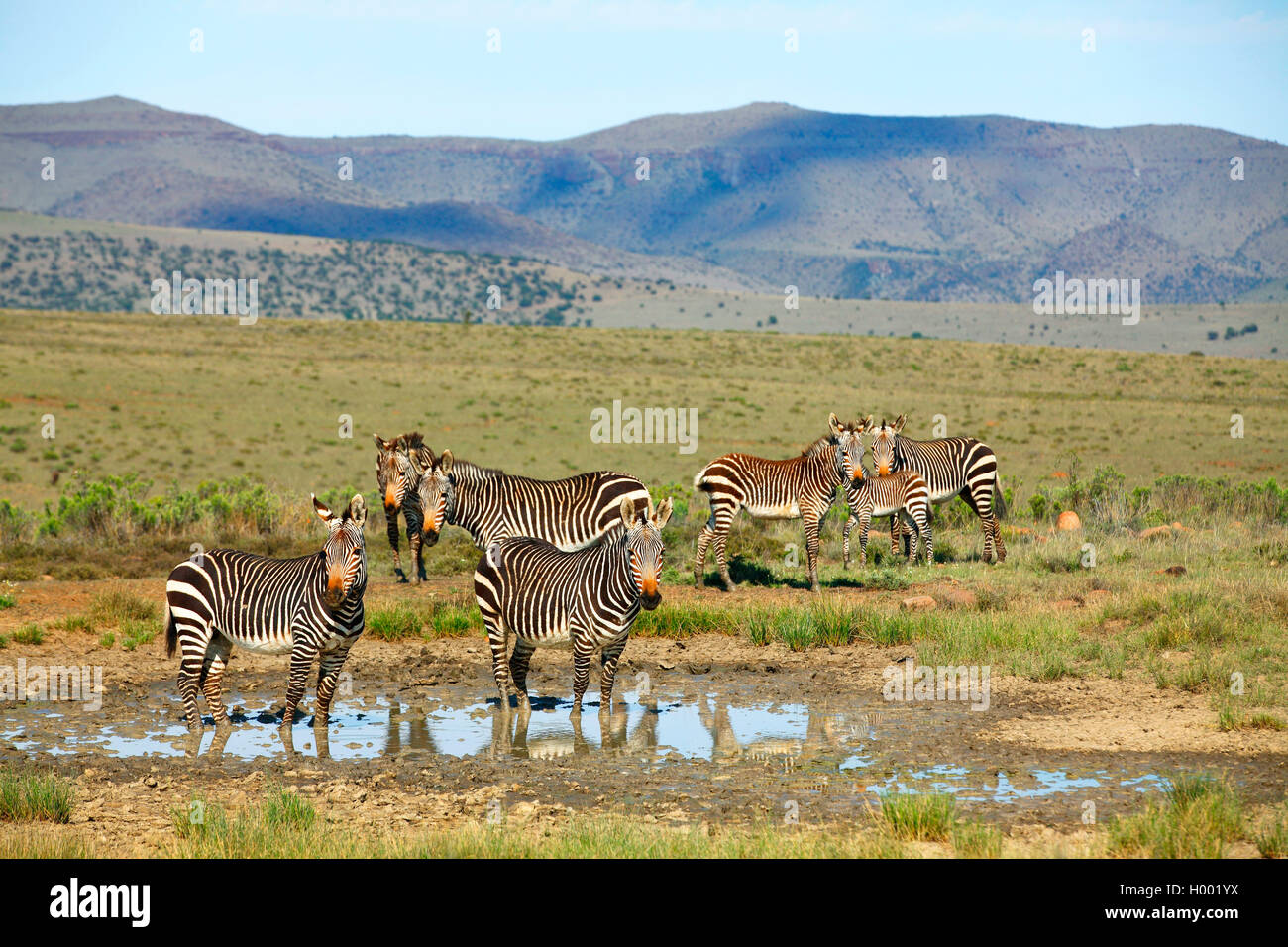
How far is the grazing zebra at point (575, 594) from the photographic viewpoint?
10.8 metres

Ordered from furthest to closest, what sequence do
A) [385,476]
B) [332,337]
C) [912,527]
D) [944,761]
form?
[332,337] < [912,527] < [385,476] < [944,761]

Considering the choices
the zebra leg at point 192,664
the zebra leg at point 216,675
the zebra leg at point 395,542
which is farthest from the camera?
the zebra leg at point 395,542

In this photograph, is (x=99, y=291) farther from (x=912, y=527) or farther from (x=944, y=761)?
(x=944, y=761)

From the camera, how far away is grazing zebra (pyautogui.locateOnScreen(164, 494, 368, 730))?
10.5 metres

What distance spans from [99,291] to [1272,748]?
143 metres

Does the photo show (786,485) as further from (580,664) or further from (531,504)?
(580,664)

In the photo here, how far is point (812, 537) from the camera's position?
17547 millimetres

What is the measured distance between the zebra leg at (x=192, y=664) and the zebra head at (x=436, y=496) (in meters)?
4.03

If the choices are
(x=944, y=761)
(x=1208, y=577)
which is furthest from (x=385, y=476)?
(x=1208, y=577)

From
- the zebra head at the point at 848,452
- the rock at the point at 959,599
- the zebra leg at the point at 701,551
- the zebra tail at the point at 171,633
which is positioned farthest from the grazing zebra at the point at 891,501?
the zebra tail at the point at 171,633

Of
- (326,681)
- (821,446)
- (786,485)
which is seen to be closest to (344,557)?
(326,681)

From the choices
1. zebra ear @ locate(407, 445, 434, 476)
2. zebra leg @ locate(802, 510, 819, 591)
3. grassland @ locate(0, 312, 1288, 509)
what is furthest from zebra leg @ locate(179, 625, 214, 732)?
grassland @ locate(0, 312, 1288, 509)

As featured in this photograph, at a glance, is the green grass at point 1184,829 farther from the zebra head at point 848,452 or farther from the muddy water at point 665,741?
the zebra head at point 848,452

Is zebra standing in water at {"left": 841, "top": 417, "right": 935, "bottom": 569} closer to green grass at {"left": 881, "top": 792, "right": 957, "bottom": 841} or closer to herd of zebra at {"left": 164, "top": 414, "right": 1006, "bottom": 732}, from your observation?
herd of zebra at {"left": 164, "top": 414, "right": 1006, "bottom": 732}
